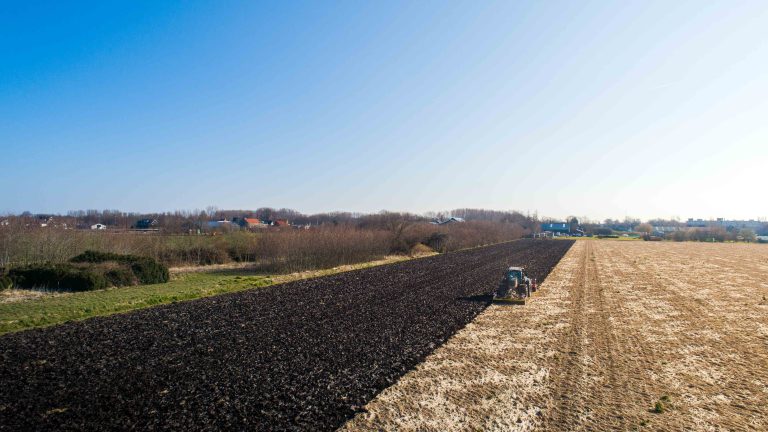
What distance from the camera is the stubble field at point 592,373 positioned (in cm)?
771

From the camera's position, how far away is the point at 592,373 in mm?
10000

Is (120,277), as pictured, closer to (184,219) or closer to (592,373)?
(592,373)

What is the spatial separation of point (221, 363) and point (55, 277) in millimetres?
16460

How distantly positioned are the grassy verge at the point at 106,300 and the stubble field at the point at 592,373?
1207cm

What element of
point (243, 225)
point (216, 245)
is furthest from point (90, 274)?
point (243, 225)

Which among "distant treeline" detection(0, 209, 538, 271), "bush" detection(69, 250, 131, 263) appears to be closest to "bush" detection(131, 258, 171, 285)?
"bush" detection(69, 250, 131, 263)

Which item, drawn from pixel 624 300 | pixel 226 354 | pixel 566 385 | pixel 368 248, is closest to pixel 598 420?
pixel 566 385

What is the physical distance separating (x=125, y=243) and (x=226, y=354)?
82.9 feet

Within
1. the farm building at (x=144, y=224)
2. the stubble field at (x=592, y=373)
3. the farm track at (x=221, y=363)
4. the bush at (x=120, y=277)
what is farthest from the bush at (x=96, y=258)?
the farm building at (x=144, y=224)

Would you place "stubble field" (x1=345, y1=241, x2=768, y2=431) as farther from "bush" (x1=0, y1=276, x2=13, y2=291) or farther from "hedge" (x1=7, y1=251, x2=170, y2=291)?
"bush" (x1=0, y1=276, x2=13, y2=291)

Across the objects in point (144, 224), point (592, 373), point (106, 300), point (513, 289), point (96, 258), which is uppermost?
point (144, 224)

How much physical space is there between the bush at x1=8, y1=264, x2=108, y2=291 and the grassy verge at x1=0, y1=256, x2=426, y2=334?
0.82 meters

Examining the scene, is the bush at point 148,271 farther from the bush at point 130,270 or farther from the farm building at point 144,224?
the farm building at point 144,224

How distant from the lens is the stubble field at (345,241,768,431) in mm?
7707
